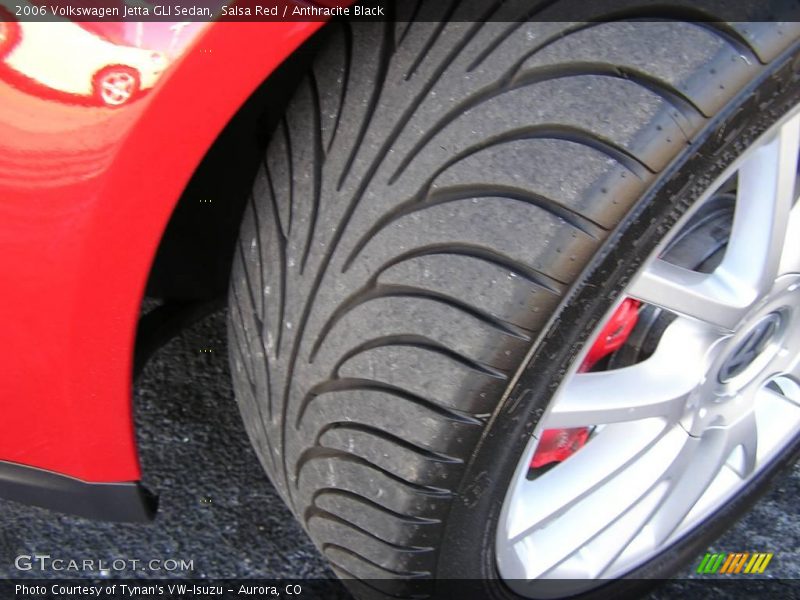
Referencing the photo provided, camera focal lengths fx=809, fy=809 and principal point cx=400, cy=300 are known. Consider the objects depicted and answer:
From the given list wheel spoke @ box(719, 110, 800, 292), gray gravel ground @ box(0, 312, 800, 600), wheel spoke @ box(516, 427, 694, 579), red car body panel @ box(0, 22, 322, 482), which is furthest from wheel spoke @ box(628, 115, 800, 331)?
gray gravel ground @ box(0, 312, 800, 600)

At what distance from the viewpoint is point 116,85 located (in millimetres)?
666

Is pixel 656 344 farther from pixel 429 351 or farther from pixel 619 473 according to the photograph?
pixel 429 351

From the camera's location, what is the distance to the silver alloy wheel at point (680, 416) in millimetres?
969

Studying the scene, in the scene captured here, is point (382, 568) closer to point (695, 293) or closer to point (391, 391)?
point (391, 391)

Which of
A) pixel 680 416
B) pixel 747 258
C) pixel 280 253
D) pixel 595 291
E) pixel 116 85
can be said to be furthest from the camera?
pixel 680 416

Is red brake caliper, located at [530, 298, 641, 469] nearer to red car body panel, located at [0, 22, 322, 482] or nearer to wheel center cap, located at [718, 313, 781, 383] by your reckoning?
wheel center cap, located at [718, 313, 781, 383]

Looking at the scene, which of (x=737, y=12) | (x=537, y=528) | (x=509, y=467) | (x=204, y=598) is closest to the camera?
(x=737, y=12)

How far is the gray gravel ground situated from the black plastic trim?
335 millimetres

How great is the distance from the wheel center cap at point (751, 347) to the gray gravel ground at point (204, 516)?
0.38 m

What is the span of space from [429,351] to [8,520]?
0.92m

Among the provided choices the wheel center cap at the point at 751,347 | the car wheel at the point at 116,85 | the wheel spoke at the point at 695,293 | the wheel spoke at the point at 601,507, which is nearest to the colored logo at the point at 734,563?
the wheel spoke at the point at 601,507

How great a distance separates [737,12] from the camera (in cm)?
71

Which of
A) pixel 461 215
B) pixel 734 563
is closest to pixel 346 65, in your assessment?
pixel 461 215

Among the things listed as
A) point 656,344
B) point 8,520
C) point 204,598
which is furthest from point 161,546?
point 656,344
